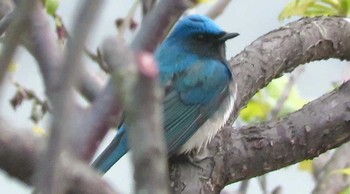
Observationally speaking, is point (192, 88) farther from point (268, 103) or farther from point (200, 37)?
point (268, 103)

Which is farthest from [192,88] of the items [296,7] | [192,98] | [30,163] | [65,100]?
[65,100]

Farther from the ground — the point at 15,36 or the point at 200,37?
the point at 15,36

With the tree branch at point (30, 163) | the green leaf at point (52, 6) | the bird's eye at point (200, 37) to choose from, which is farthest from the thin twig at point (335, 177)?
the tree branch at point (30, 163)

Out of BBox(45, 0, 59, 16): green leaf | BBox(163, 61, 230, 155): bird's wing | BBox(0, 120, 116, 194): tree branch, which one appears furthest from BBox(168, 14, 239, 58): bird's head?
BBox(0, 120, 116, 194): tree branch

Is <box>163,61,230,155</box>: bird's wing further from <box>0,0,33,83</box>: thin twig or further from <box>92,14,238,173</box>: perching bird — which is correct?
<box>0,0,33,83</box>: thin twig

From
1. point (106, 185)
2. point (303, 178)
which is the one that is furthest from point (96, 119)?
point (303, 178)

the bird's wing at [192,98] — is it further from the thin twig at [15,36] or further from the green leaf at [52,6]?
the thin twig at [15,36]

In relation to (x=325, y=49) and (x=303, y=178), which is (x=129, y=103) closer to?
(x=325, y=49)
